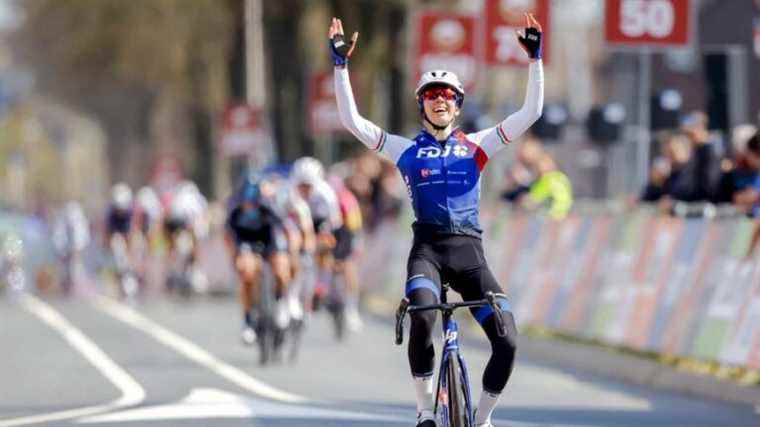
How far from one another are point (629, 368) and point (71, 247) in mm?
24100

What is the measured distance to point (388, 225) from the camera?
30453 mm

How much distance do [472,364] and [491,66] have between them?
623 centimetres

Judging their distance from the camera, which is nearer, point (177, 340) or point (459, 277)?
point (459, 277)

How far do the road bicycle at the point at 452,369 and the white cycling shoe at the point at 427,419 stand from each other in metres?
0.05

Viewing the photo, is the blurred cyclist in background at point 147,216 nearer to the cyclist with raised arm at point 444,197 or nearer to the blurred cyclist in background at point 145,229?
the blurred cyclist in background at point 145,229

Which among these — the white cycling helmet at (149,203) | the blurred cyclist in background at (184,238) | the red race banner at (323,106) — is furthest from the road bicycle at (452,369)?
the white cycling helmet at (149,203)

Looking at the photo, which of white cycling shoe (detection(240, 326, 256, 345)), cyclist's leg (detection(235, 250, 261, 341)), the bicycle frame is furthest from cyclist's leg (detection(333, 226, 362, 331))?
the bicycle frame

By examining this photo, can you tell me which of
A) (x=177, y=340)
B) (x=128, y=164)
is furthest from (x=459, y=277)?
(x=128, y=164)

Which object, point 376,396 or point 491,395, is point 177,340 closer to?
point 376,396

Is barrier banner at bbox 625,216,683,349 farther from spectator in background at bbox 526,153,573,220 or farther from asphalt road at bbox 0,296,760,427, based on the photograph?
spectator in background at bbox 526,153,573,220

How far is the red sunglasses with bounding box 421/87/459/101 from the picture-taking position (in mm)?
11016

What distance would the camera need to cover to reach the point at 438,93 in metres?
11.0

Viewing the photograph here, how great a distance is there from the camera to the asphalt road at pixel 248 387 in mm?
13859

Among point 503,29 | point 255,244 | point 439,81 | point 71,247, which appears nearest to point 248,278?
point 255,244
